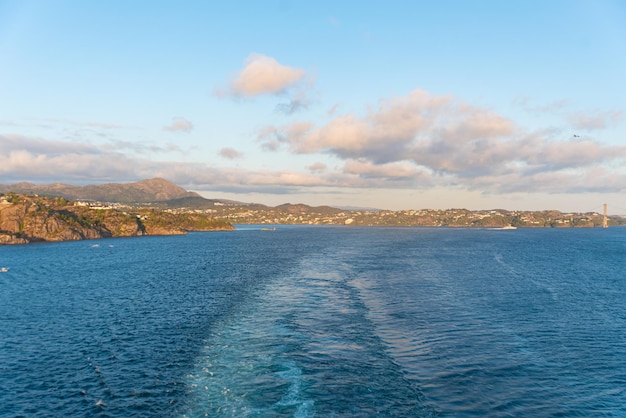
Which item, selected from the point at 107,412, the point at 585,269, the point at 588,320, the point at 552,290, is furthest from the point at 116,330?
the point at 585,269

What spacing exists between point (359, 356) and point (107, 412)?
78.0ft

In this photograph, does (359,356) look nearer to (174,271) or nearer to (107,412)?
(107,412)

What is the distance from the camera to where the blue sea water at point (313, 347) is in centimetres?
3272

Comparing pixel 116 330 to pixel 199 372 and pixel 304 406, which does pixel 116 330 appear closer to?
pixel 199 372

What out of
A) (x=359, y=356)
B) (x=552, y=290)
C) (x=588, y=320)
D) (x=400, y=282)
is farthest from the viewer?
(x=400, y=282)

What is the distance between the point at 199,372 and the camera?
3844 cm

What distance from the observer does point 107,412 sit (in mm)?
31016

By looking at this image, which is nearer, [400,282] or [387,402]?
[387,402]

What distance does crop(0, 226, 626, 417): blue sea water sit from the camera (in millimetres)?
32719

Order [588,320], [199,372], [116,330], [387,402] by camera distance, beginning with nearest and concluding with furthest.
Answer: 1. [387,402]
2. [199,372]
3. [116,330]
4. [588,320]


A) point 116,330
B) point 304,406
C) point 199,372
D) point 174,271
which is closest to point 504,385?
point 304,406

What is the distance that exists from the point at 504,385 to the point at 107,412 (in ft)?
110

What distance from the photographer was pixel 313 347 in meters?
45.1

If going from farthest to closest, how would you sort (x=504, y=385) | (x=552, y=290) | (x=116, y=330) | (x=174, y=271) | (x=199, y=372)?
1. (x=174, y=271)
2. (x=552, y=290)
3. (x=116, y=330)
4. (x=199, y=372)
5. (x=504, y=385)
